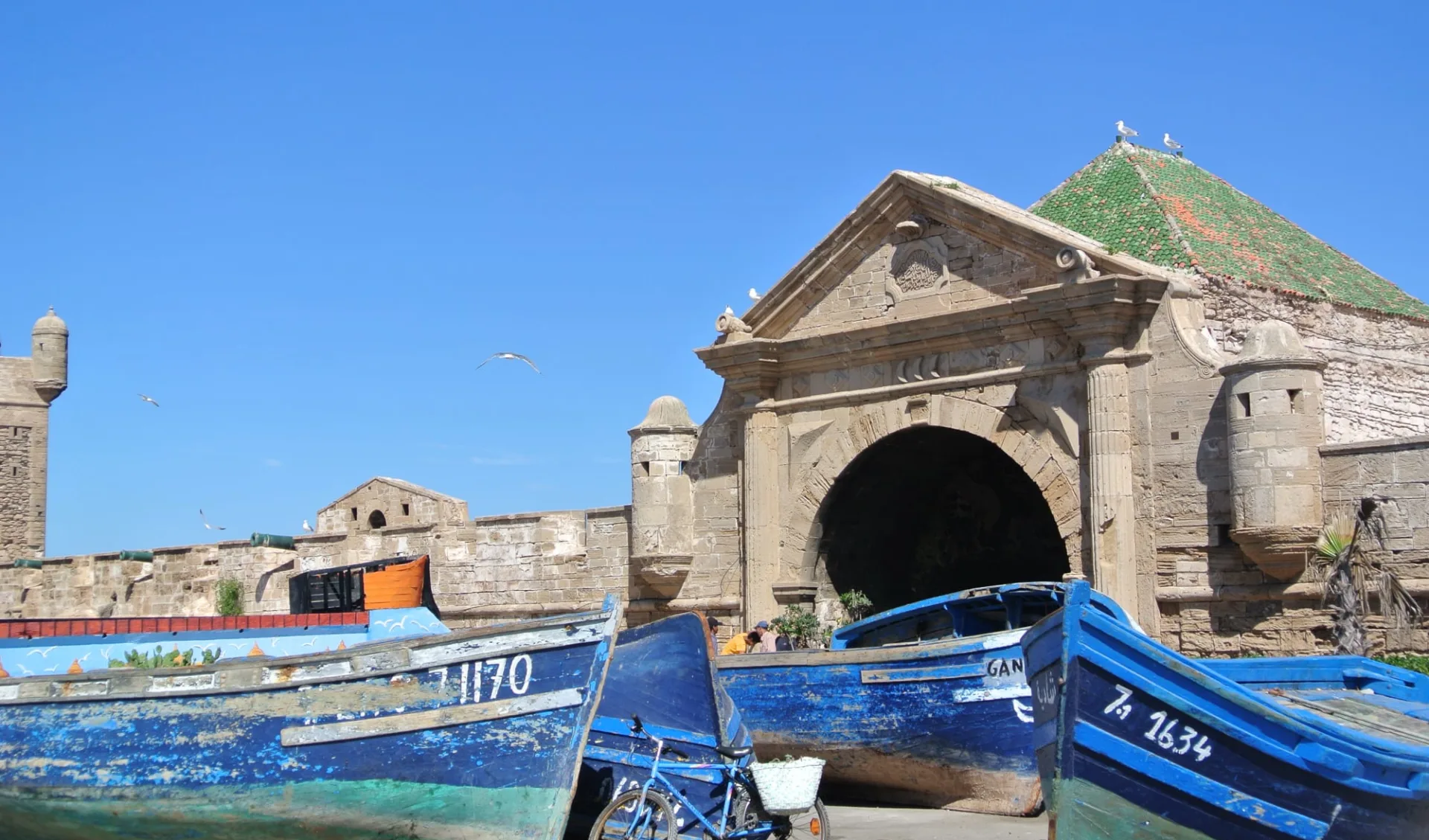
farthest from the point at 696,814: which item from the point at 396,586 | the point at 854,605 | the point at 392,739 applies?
the point at 396,586

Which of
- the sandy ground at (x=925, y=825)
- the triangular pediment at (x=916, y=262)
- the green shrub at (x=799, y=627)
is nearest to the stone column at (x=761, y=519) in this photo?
the green shrub at (x=799, y=627)

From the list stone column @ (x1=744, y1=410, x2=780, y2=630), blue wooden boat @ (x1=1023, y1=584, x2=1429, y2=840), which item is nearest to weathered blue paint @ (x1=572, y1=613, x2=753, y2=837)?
blue wooden boat @ (x1=1023, y1=584, x2=1429, y2=840)

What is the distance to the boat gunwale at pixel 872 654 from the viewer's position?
1175 cm

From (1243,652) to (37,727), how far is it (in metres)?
9.77

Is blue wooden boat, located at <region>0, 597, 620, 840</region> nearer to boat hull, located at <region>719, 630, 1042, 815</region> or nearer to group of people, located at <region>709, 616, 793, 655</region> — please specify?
boat hull, located at <region>719, 630, 1042, 815</region>

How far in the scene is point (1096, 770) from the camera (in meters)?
8.25

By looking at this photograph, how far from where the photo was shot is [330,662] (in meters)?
10.1

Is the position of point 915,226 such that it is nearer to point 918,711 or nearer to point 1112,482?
point 1112,482

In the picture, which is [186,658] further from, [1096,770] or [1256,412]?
[1256,412]

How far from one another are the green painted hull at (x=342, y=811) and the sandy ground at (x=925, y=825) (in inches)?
93.0

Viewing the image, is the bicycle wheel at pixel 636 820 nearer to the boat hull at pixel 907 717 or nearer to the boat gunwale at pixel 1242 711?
the boat gunwale at pixel 1242 711

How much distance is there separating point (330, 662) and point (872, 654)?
427 cm

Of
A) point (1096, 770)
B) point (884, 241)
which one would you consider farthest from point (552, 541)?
point (1096, 770)

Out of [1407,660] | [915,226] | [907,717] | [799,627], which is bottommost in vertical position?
[907,717]
